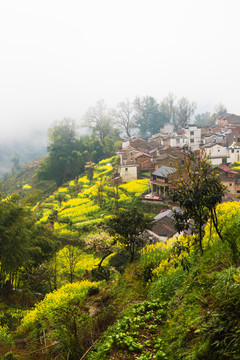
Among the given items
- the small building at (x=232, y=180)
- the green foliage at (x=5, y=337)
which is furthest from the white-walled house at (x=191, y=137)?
the green foliage at (x=5, y=337)

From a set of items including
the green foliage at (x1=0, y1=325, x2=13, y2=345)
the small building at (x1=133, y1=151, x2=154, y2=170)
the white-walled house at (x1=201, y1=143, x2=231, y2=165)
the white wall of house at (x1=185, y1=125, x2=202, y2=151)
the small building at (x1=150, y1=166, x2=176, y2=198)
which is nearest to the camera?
the green foliage at (x1=0, y1=325, x2=13, y2=345)

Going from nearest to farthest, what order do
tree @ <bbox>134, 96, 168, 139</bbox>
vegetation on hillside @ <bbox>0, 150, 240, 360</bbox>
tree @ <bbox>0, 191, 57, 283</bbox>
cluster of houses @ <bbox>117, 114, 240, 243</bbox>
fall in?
vegetation on hillside @ <bbox>0, 150, 240, 360</bbox>, tree @ <bbox>0, 191, 57, 283</bbox>, cluster of houses @ <bbox>117, 114, 240, 243</bbox>, tree @ <bbox>134, 96, 168, 139</bbox>

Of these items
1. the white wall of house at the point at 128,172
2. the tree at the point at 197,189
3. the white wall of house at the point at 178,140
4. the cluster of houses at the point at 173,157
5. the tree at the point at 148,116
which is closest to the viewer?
the tree at the point at 197,189

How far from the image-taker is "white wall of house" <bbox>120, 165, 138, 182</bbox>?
39406 mm

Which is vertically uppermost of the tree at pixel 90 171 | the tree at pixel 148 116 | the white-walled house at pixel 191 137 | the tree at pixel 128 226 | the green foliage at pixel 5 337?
the tree at pixel 148 116

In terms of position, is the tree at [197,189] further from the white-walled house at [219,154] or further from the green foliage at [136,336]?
the white-walled house at [219,154]

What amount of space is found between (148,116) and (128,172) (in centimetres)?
3635

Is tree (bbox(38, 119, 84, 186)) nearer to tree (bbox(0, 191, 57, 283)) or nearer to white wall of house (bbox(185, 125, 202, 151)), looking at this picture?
white wall of house (bbox(185, 125, 202, 151))

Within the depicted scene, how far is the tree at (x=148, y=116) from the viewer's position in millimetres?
69562

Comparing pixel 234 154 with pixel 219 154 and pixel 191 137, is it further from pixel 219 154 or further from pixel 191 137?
pixel 191 137

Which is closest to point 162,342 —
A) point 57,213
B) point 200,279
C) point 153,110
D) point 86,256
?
point 200,279

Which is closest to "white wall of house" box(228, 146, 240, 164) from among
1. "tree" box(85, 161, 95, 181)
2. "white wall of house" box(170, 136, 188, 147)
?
"white wall of house" box(170, 136, 188, 147)

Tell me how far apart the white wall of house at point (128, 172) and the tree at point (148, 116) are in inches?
1309

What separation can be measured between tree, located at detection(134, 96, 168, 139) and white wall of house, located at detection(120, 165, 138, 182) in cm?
3324
